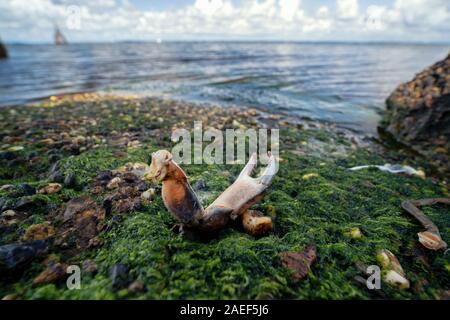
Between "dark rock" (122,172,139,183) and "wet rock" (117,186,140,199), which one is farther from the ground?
"wet rock" (117,186,140,199)

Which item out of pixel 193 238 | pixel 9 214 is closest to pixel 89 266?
pixel 193 238

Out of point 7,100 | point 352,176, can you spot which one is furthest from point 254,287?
point 7,100

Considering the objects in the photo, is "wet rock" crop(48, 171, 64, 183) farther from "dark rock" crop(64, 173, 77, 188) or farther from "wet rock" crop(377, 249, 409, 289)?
"wet rock" crop(377, 249, 409, 289)

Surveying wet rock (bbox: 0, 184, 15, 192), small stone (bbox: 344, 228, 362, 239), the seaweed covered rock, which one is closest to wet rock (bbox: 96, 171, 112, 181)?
wet rock (bbox: 0, 184, 15, 192)

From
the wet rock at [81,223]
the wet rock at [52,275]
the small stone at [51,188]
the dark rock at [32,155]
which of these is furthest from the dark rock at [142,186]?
the dark rock at [32,155]

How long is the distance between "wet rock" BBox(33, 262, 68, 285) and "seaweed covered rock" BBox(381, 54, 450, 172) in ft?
20.5

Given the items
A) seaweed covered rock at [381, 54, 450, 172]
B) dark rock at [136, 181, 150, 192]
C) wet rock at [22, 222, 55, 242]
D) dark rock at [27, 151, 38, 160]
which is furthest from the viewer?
seaweed covered rock at [381, 54, 450, 172]

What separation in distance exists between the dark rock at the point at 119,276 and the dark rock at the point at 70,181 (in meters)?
1.73

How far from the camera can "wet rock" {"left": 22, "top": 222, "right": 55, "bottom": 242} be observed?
2.32 m

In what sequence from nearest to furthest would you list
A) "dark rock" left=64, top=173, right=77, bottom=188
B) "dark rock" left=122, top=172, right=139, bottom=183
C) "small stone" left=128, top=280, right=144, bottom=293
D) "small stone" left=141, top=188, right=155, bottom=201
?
1. "small stone" left=128, top=280, right=144, bottom=293
2. "small stone" left=141, top=188, right=155, bottom=201
3. "dark rock" left=64, top=173, right=77, bottom=188
4. "dark rock" left=122, top=172, right=139, bottom=183

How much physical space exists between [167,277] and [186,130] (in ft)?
14.9

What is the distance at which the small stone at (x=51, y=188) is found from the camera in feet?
10.00

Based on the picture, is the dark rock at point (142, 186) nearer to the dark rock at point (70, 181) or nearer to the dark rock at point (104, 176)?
the dark rock at point (104, 176)
